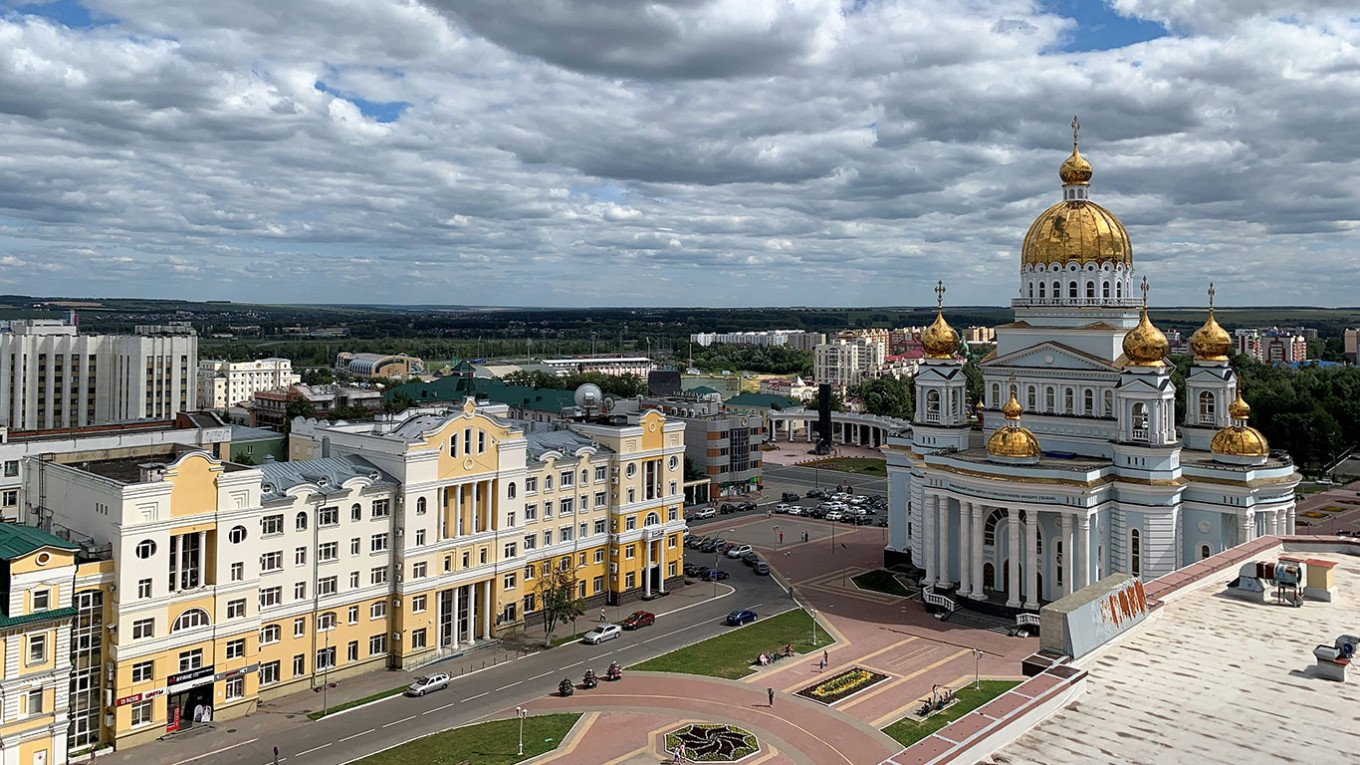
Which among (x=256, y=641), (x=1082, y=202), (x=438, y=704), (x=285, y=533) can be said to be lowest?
(x=438, y=704)

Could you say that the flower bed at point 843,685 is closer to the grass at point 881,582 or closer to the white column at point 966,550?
the white column at point 966,550

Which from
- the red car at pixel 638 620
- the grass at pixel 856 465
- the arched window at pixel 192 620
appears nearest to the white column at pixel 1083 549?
the red car at pixel 638 620

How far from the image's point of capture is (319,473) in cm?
4672

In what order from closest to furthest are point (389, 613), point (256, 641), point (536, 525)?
1. point (256, 641)
2. point (389, 613)
3. point (536, 525)

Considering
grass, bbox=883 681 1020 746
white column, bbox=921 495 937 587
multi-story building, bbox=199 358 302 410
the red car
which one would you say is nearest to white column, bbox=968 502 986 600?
white column, bbox=921 495 937 587

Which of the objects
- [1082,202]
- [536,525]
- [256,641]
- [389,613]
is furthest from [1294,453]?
[256,641]

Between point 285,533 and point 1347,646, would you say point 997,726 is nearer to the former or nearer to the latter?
point 1347,646

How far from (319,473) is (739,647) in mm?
21854

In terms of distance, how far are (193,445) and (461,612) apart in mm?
20374

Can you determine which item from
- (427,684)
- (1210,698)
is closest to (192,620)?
(427,684)

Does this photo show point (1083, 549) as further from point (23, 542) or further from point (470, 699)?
Answer: point (23, 542)

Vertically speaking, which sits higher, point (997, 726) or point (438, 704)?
point (997, 726)

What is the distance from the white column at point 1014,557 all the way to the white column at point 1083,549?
303cm

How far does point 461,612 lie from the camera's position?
166 feet
